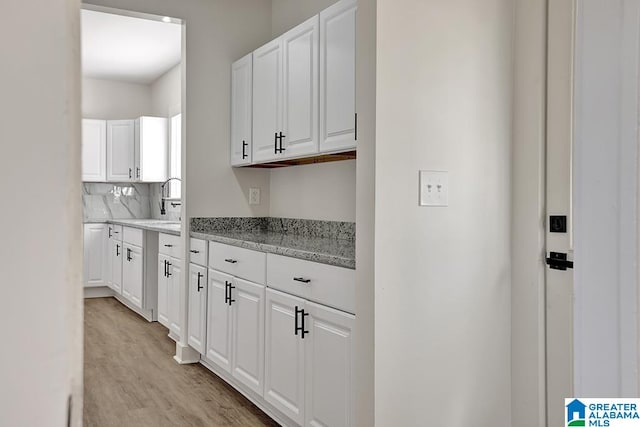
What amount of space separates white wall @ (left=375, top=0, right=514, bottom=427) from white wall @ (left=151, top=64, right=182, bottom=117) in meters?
4.14

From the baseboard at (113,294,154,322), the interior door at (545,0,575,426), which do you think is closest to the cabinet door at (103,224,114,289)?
the baseboard at (113,294,154,322)

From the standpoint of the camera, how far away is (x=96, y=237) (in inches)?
234

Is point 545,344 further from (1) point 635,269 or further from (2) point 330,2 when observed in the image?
(2) point 330,2

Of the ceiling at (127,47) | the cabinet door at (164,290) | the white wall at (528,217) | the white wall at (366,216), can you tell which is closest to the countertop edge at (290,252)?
the white wall at (366,216)

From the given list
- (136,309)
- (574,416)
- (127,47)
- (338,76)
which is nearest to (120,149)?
(127,47)

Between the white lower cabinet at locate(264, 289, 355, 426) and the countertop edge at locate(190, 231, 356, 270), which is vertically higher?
the countertop edge at locate(190, 231, 356, 270)

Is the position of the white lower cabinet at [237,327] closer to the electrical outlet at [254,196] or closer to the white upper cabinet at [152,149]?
the electrical outlet at [254,196]

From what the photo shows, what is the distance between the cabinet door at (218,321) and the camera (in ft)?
9.81

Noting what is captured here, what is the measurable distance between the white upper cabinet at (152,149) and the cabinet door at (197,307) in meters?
2.74

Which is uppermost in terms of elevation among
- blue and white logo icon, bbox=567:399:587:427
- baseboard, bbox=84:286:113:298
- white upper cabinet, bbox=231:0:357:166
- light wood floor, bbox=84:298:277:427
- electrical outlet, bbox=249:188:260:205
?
white upper cabinet, bbox=231:0:357:166

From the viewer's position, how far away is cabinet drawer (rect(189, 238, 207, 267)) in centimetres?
331

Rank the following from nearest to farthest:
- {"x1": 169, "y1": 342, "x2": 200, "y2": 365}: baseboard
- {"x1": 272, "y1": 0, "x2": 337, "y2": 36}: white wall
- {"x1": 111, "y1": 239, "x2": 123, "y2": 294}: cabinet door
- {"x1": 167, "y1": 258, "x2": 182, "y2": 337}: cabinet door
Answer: {"x1": 272, "y1": 0, "x2": 337, "y2": 36}: white wall → {"x1": 169, "y1": 342, "x2": 200, "y2": 365}: baseboard → {"x1": 167, "y1": 258, "x2": 182, "y2": 337}: cabinet door → {"x1": 111, "y1": 239, "x2": 123, "y2": 294}: cabinet door

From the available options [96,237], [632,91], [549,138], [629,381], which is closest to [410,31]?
[549,138]

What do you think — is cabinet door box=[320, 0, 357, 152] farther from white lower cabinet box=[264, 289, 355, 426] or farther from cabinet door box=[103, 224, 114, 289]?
cabinet door box=[103, 224, 114, 289]
